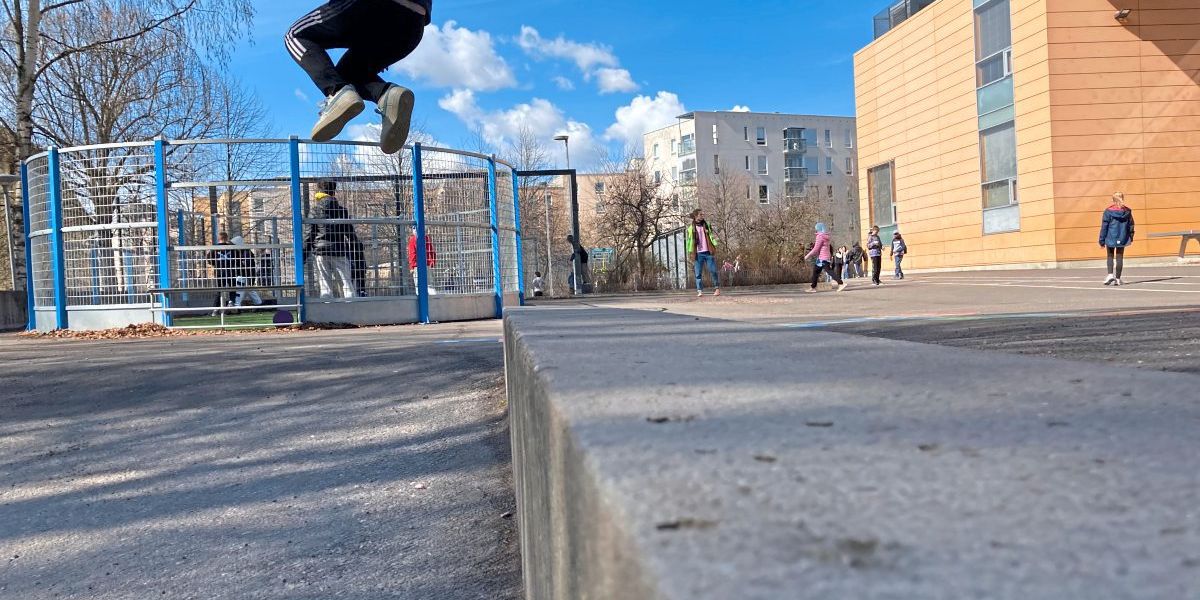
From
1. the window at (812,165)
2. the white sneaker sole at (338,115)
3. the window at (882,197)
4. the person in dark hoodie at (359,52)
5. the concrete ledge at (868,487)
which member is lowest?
the concrete ledge at (868,487)

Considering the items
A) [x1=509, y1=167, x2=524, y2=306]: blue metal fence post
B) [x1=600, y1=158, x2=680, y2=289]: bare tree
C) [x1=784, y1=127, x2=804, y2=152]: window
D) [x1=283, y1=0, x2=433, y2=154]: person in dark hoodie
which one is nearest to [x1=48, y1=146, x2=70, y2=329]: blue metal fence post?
[x1=509, y1=167, x2=524, y2=306]: blue metal fence post

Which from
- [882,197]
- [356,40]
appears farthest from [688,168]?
[356,40]

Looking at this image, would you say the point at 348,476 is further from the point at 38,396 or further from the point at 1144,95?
the point at 1144,95

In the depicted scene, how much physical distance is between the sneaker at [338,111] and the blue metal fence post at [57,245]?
10.3 meters

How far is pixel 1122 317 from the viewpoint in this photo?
7.68m

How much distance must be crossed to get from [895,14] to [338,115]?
3497 cm

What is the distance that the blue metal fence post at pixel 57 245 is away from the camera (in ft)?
40.7

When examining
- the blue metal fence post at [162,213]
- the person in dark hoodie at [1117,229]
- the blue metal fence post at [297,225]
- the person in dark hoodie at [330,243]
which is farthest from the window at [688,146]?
the blue metal fence post at [162,213]

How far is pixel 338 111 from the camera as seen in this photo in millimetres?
A: 4414

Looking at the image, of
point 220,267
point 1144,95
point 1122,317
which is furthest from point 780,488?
point 1144,95

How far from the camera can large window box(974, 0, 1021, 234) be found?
26.6 metres

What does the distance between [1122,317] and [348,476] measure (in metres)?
7.25

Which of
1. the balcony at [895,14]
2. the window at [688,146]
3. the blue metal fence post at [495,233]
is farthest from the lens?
the window at [688,146]

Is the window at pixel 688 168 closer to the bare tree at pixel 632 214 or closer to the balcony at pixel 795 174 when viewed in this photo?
the balcony at pixel 795 174
